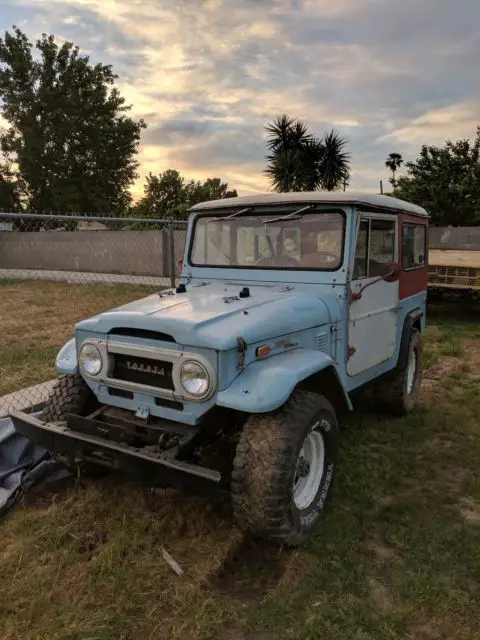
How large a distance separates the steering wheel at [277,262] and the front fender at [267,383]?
3.59 feet

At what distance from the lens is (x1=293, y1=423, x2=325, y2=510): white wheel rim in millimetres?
3088

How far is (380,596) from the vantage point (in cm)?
263

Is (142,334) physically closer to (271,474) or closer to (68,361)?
(68,361)

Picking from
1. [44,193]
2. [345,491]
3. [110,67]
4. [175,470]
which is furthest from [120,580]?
[110,67]

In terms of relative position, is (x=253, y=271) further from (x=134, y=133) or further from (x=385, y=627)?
(x=134, y=133)

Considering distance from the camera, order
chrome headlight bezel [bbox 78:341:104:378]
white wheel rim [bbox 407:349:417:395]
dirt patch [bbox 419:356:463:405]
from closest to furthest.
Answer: chrome headlight bezel [bbox 78:341:104:378] < white wheel rim [bbox 407:349:417:395] < dirt patch [bbox 419:356:463:405]

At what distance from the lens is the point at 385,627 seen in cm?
241

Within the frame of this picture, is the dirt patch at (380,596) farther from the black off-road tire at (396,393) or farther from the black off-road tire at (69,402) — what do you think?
the black off-road tire at (396,393)

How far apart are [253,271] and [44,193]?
2699 cm

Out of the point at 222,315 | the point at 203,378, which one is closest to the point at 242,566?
the point at 203,378

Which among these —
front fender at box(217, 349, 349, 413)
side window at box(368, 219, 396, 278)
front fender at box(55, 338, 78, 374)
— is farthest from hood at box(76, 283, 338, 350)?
side window at box(368, 219, 396, 278)

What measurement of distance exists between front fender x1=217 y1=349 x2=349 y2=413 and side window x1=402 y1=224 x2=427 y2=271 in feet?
7.40

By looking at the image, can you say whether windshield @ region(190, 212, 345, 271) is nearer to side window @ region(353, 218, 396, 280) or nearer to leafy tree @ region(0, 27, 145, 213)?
side window @ region(353, 218, 396, 280)

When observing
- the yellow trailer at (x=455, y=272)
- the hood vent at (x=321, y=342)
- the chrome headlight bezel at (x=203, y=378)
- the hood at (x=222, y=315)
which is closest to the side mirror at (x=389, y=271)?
the hood at (x=222, y=315)
